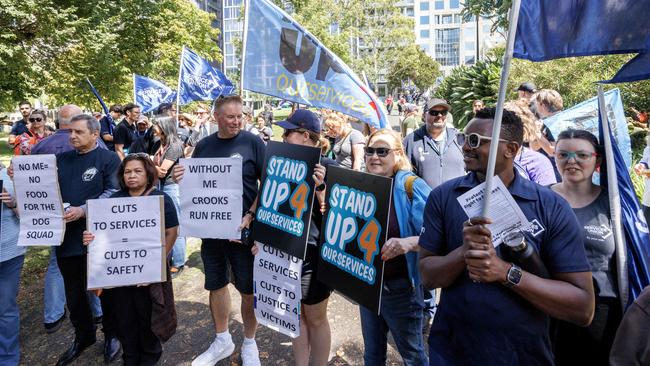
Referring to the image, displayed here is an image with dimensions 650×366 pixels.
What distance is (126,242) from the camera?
346 centimetres

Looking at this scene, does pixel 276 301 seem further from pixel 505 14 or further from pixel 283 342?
pixel 505 14

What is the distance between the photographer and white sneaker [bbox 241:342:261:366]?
3857mm

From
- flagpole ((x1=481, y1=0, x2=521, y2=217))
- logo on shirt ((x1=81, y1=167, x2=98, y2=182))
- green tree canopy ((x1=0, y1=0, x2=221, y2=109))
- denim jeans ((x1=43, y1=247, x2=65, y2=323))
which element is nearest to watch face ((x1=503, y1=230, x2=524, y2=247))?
flagpole ((x1=481, y1=0, x2=521, y2=217))

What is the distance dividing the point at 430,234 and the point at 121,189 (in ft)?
8.51

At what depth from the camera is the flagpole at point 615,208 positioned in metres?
2.54

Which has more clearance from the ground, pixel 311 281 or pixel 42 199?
pixel 42 199

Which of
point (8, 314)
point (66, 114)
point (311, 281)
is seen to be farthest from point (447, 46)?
point (8, 314)

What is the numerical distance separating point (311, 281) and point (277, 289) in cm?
29

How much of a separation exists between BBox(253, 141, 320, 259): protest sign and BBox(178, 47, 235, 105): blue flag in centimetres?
452

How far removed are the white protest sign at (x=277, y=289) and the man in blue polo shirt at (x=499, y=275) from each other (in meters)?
1.35

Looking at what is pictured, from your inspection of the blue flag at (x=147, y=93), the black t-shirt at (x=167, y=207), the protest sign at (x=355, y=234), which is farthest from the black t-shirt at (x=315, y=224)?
the blue flag at (x=147, y=93)

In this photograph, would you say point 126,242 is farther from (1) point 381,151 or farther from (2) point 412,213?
(2) point 412,213

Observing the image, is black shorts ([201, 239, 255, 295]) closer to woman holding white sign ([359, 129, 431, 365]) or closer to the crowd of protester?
the crowd of protester

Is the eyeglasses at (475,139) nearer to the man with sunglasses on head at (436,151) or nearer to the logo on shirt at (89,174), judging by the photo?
the man with sunglasses on head at (436,151)
